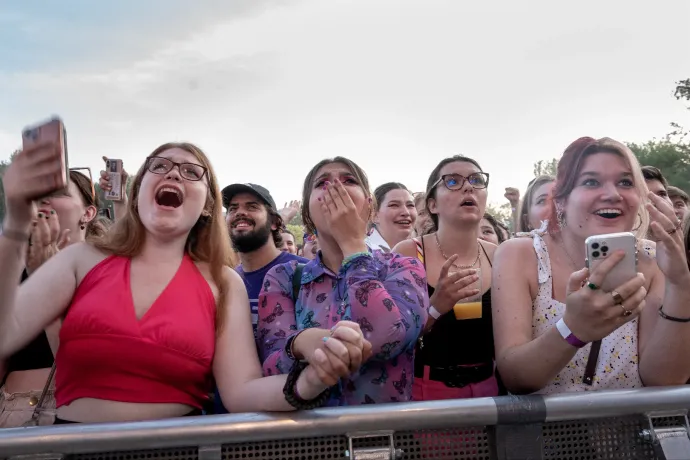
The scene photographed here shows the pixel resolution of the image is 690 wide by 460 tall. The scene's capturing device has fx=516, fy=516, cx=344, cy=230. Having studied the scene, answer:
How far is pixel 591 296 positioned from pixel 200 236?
1693mm

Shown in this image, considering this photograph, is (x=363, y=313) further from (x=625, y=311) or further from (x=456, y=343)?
(x=456, y=343)

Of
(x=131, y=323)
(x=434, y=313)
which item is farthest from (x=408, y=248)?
(x=131, y=323)

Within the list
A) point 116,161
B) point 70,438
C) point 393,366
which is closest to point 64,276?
point 70,438

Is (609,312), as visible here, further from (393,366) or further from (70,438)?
(70,438)

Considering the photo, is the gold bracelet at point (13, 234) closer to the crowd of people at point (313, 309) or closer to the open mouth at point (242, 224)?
the crowd of people at point (313, 309)

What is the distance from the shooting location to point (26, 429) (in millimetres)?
1393

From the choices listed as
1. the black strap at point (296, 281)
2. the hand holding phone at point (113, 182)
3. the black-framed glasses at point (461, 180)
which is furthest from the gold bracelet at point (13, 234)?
the black-framed glasses at point (461, 180)

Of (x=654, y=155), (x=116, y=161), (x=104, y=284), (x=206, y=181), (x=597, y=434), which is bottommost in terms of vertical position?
(x=597, y=434)

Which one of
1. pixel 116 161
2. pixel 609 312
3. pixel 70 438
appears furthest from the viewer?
pixel 116 161

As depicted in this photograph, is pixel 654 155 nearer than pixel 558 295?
No

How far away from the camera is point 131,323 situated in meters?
1.90

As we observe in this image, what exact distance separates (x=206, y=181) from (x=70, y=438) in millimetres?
1339

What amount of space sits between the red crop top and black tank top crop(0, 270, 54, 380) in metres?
0.61

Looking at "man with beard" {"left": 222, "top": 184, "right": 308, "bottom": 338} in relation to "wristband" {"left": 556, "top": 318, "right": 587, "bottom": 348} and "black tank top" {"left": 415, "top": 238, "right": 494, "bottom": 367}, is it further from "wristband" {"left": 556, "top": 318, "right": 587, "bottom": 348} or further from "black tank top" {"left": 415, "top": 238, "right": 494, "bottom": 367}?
"wristband" {"left": 556, "top": 318, "right": 587, "bottom": 348}
